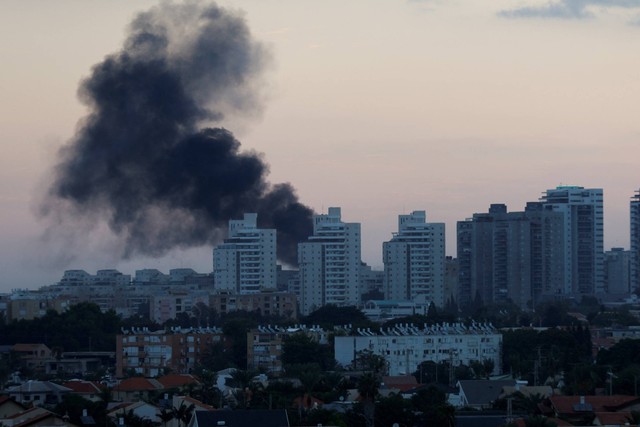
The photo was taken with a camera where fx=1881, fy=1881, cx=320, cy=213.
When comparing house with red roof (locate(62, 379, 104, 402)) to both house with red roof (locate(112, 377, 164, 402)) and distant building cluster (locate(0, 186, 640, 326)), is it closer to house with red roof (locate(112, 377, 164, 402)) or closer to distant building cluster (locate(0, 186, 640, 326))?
house with red roof (locate(112, 377, 164, 402))

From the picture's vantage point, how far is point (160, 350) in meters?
78.2

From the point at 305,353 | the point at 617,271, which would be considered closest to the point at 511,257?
the point at 617,271

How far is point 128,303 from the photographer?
458 feet

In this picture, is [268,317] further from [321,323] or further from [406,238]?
[406,238]

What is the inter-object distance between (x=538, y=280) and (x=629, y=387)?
278 ft

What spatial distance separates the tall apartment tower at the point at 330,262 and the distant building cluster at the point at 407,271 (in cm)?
7

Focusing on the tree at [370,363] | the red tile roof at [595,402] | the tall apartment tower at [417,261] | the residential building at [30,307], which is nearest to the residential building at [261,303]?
the residential building at [30,307]

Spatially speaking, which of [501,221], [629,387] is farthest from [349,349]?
[501,221]

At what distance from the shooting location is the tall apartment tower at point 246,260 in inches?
5007

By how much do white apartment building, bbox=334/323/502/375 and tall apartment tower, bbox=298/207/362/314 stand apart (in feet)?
154

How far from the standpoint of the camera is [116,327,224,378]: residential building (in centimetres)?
7659

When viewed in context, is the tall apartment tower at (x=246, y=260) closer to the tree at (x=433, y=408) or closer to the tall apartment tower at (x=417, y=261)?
the tall apartment tower at (x=417, y=261)

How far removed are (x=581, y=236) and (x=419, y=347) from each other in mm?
66931

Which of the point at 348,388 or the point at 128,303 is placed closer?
the point at 348,388
